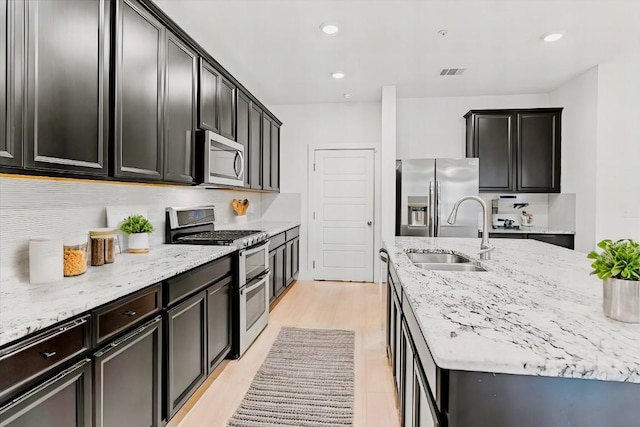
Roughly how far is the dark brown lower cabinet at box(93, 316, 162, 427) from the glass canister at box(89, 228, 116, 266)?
524mm

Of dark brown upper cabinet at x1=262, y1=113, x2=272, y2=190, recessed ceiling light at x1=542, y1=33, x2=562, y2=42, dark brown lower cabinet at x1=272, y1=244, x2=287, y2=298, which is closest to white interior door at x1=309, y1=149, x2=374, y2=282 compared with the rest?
dark brown upper cabinet at x1=262, y1=113, x2=272, y2=190

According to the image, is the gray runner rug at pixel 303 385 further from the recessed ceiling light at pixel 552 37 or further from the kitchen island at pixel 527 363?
the recessed ceiling light at pixel 552 37

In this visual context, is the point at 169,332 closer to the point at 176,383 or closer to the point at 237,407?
the point at 176,383

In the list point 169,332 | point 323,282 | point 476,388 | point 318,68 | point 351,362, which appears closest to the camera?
point 476,388

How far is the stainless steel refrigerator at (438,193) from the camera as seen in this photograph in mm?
4367

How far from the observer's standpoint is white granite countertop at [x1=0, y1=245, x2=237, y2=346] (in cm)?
109

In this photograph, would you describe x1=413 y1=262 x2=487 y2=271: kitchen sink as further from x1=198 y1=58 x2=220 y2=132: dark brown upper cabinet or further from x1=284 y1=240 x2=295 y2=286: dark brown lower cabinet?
x1=284 y1=240 x2=295 y2=286: dark brown lower cabinet

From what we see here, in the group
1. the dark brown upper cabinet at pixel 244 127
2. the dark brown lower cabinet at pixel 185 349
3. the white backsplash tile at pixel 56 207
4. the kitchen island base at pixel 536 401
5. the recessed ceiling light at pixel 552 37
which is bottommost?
the dark brown lower cabinet at pixel 185 349

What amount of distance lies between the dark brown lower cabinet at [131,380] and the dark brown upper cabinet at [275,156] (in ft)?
11.1

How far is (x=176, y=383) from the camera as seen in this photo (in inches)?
75.4

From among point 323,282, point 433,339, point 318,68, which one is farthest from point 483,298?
point 323,282

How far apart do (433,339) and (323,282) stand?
4.49m

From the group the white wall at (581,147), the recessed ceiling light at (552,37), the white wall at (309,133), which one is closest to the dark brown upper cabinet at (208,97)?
the white wall at (309,133)

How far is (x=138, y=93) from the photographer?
6.51ft
